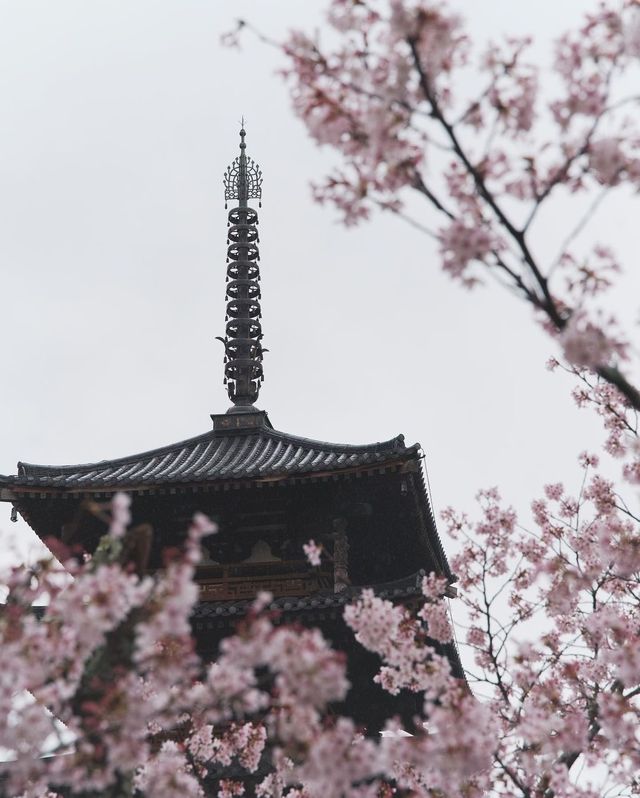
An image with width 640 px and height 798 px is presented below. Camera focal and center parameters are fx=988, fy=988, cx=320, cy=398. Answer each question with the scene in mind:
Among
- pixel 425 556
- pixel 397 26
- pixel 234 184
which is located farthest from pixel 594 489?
pixel 234 184

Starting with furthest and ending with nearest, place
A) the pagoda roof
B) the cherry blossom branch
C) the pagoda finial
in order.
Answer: the pagoda finial, the pagoda roof, the cherry blossom branch

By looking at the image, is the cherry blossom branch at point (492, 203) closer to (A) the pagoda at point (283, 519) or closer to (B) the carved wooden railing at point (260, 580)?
(A) the pagoda at point (283, 519)

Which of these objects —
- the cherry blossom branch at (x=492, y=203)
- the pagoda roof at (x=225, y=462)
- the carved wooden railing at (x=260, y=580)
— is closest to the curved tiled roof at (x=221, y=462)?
the pagoda roof at (x=225, y=462)

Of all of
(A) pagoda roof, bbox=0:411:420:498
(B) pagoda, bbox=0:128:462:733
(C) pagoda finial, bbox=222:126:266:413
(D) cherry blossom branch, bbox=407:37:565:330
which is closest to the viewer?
(D) cherry blossom branch, bbox=407:37:565:330

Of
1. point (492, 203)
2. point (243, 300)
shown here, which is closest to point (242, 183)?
point (243, 300)

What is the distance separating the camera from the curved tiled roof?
12969mm

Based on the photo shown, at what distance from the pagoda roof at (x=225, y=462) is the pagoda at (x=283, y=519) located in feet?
0.07

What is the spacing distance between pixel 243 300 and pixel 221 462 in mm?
3990

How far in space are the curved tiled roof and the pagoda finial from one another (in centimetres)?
97

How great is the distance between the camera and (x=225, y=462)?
14.8 metres

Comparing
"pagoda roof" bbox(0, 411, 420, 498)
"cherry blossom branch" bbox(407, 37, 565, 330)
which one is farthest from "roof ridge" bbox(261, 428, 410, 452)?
"cherry blossom branch" bbox(407, 37, 565, 330)

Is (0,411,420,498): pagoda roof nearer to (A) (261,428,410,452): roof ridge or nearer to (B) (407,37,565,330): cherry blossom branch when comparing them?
(A) (261,428,410,452): roof ridge

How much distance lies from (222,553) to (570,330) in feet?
31.5

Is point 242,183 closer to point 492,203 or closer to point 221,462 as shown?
point 221,462
